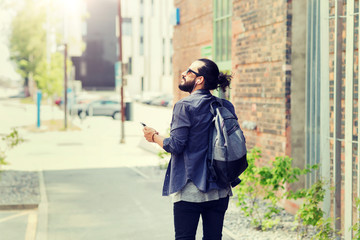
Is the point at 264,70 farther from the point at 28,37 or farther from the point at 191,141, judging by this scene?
the point at 28,37

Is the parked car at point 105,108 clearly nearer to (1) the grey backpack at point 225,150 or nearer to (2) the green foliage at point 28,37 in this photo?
(2) the green foliage at point 28,37

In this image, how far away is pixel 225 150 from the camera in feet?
12.7

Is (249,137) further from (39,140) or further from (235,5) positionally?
(39,140)

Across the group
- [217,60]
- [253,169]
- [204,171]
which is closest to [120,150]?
[217,60]

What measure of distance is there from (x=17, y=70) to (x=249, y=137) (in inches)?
2721

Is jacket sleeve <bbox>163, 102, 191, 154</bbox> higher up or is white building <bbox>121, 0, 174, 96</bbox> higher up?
white building <bbox>121, 0, 174, 96</bbox>

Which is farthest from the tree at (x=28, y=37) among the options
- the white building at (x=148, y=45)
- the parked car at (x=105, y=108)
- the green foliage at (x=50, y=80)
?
the green foliage at (x=50, y=80)

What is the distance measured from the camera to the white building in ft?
270

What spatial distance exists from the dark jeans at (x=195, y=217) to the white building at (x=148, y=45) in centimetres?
7719

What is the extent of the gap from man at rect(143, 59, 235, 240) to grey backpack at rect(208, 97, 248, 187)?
0.05m

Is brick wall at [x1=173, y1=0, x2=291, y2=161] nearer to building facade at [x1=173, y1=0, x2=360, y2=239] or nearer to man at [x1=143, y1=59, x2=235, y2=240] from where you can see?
building facade at [x1=173, y1=0, x2=360, y2=239]

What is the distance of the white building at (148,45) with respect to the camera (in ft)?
270

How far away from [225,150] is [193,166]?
26 centimetres

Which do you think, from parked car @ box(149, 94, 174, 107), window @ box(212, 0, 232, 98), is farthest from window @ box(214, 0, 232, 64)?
parked car @ box(149, 94, 174, 107)
